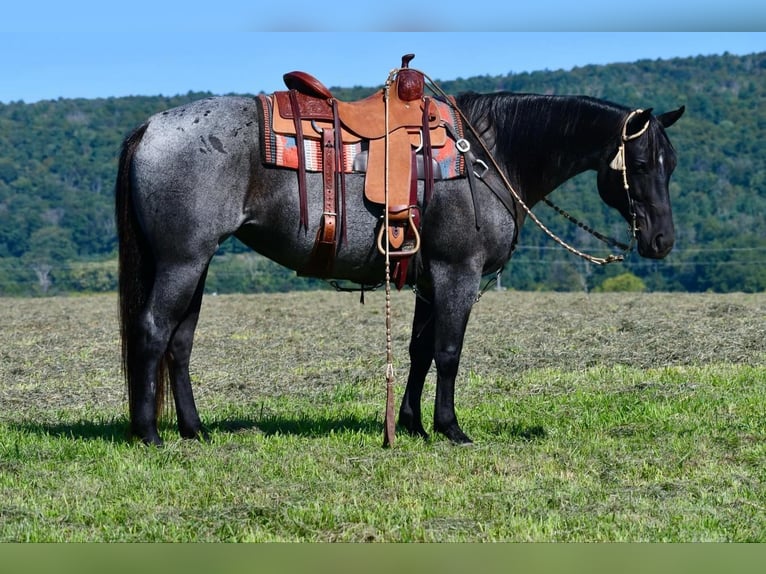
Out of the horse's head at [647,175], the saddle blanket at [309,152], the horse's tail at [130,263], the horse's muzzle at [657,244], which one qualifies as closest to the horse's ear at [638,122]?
the horse's head at [647,175]

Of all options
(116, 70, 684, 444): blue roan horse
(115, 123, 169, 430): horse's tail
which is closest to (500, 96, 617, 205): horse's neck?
(116, 70, 684, 444): blue roan horse

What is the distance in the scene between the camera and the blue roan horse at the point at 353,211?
6754 millimetres

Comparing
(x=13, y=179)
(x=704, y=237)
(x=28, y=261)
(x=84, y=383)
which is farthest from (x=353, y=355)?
(x=13, y=179)

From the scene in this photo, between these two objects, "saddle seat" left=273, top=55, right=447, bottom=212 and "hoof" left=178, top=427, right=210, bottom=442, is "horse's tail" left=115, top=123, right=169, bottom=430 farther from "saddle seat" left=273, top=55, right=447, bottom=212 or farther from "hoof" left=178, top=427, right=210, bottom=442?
"saddle seat" left=273, top=55, right=447, bottom=212

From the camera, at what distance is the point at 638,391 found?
30.7 feet

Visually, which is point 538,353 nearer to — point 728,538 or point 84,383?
point 84,383

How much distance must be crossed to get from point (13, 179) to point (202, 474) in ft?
204

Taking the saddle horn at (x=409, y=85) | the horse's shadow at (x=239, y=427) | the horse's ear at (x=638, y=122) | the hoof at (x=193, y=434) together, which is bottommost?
the horse's shadow at (x=239, y=427)

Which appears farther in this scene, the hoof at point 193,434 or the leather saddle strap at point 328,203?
the hoof at point 193,434

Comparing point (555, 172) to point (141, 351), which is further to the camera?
point (555, 172)

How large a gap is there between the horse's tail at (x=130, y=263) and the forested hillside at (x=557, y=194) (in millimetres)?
24442

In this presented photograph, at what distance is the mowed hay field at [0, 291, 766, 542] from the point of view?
17.4 feet

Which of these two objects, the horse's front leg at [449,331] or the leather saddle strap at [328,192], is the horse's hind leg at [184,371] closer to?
the leather saddle strap at [328,192]

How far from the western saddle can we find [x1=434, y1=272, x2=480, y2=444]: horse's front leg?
0.30m
